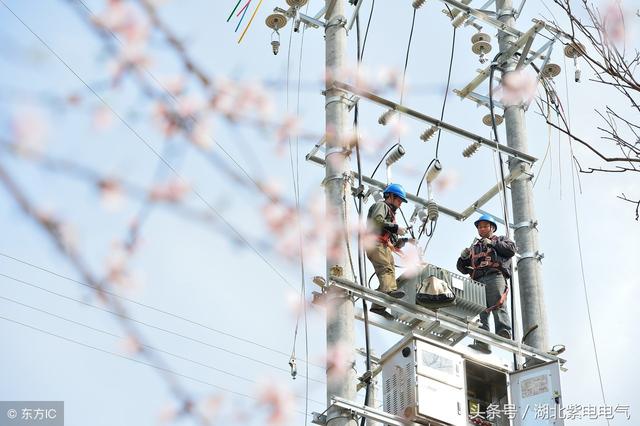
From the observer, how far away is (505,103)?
562 inches

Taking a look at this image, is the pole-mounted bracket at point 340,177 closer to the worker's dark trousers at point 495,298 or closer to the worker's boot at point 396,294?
the worker's boot at point 396,294

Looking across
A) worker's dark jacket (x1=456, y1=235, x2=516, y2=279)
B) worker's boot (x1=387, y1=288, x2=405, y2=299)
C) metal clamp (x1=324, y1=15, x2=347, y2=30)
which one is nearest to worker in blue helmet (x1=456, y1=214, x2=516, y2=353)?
worker's dark jacket (x1=456, y1=235, x2=516, y2=279)

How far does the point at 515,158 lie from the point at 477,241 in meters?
1.12

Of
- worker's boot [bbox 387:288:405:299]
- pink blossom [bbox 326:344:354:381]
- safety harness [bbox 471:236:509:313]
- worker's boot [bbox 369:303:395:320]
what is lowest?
pink blossom [bbox 326:344:354:381]

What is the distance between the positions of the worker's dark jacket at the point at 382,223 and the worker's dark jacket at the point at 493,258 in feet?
3.52

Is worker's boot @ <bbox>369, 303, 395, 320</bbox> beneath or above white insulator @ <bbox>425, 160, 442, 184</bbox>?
beneath

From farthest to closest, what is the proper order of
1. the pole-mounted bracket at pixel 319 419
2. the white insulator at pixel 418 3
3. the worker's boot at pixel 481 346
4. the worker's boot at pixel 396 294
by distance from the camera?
1. the white insulator at pixel 418 3
2. the worker's boot at pixel 481 346
3. the worker's boot at pixel 396 294
4. the pole-mounted bracket at pixel 319 419

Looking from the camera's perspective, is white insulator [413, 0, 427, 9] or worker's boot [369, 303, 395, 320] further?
white insulator [413, 0, 427, 9]

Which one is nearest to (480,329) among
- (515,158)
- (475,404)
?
(475,404)

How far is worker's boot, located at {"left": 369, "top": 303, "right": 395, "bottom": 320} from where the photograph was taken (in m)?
11.5

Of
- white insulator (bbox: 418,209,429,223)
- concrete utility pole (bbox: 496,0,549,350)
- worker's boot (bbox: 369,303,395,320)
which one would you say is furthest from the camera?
white insulator (bbox: 418,209,429,223)

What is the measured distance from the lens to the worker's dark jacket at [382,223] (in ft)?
40.1

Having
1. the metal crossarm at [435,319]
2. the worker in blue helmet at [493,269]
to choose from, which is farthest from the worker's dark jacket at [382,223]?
the worker in blue helmet at [493,269]

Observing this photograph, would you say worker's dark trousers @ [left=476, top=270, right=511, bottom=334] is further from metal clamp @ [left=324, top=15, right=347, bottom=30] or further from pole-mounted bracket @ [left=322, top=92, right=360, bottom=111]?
metal clamp @ [left=324, top=15, right=347, bottom=30]
